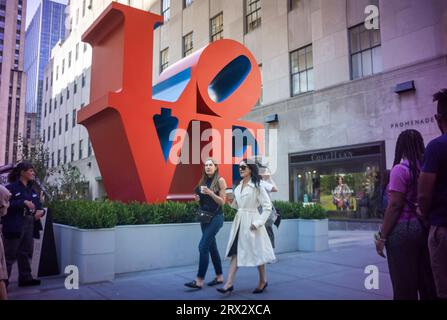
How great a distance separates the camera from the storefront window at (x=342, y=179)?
1457 cm

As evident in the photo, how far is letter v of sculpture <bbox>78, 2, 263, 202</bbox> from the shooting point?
337 inches

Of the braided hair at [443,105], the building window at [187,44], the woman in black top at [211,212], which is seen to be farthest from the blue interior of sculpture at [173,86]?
the building window at [187,44]

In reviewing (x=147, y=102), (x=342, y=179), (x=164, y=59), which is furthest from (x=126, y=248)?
(x=164, y=59)

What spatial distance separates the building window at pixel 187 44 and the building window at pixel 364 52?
11649 mm

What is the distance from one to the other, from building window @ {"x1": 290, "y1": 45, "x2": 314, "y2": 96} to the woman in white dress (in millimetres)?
12667

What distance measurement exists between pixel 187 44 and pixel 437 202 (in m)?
23.7

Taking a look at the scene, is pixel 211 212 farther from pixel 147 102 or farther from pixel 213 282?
pixel 147 102

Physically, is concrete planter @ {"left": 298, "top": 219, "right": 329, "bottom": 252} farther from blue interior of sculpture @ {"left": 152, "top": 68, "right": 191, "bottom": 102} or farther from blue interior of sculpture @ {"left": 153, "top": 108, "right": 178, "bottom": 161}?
blue interior of sculpture @ {"left": 152, "top": 68, "right": 191, "bottom": 102}

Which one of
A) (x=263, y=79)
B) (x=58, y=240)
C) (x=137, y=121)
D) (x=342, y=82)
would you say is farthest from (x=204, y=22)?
(x=58, y=240)

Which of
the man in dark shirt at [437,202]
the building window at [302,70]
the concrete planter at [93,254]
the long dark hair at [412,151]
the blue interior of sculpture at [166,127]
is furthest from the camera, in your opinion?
the building window at [302,70]

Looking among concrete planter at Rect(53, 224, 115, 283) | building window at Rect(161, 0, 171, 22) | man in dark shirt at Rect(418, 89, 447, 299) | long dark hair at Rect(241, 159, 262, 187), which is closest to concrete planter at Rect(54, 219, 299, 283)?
concrete planter at Rect(53, 224, 115, 283)

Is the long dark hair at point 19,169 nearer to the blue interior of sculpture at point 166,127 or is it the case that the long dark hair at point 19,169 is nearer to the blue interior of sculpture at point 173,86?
the blue interior of sculpture at point 166,127

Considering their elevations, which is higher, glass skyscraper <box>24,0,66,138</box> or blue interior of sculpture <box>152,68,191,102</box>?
glass skyscraper <box>24,0,66,138</box>

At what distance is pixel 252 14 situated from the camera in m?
20.3
